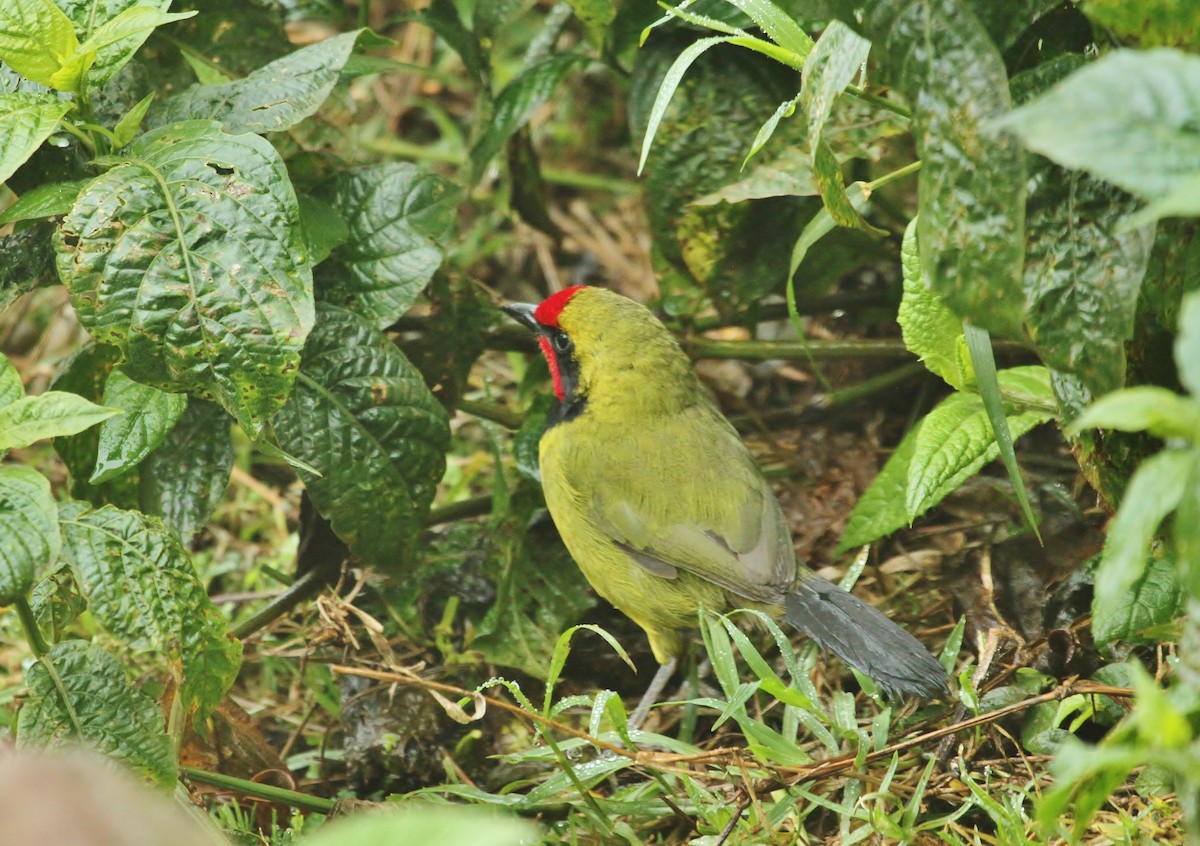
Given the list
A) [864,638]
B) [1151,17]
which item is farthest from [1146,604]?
[1151,17]

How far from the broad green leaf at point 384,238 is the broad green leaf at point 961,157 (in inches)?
64.5

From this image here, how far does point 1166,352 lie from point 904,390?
2.07 meters

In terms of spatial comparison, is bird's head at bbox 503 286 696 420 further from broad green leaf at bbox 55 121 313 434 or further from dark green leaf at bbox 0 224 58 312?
dark green leaf at bbox 0 224 58 312

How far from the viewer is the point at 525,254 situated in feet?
18.4

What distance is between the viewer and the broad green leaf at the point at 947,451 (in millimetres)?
2857

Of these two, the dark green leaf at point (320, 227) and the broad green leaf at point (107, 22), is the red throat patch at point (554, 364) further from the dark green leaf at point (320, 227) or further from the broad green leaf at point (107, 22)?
the broad green leaf at point (107, 22)

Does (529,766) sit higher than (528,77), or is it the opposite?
(528,77)

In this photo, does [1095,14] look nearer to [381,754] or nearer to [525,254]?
[381,754]

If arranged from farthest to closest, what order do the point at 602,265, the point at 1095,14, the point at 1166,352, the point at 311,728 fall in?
the point at 602,265 < the point at 311,728 < the point at 1166,352 < the point at 1095,14

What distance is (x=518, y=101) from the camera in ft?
12.5

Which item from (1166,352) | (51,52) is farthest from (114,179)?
(1166,352)

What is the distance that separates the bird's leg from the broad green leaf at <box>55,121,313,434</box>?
1511 millimetres

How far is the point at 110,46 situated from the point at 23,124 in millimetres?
294

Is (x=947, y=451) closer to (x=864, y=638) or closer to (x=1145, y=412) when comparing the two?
(x=864, y=638)
